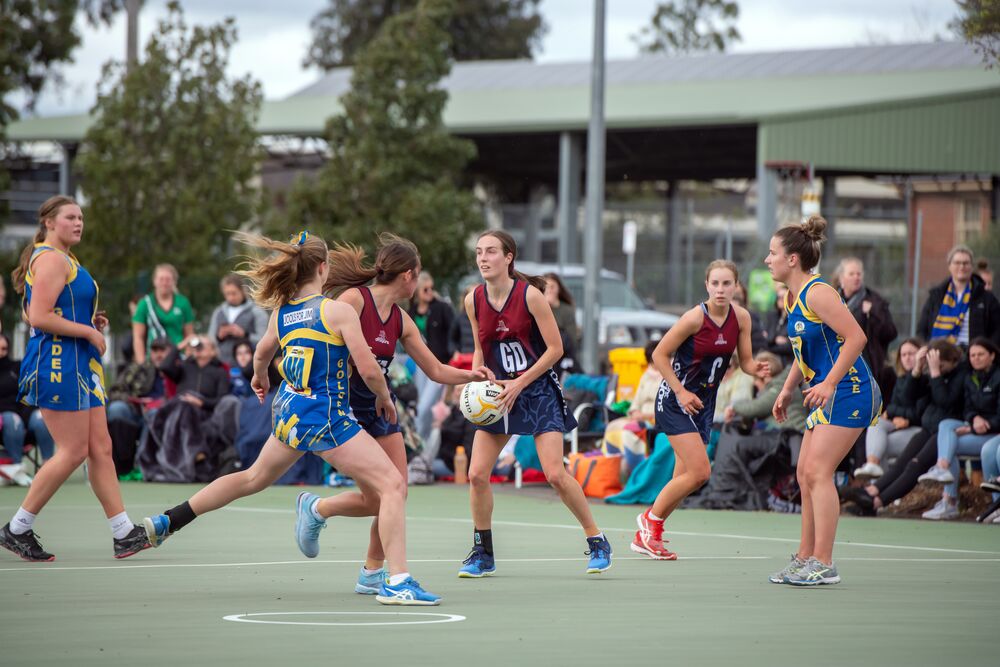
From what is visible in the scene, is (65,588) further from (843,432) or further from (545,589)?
(843,432)

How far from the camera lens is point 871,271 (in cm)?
2203

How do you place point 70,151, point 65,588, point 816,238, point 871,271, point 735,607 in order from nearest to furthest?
point 735,607, point 65,588, point 816,238, point 871,271, point 70,151

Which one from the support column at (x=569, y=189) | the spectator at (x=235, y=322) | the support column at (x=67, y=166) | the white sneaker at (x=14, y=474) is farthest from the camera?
the support column at (x=67, y=166)

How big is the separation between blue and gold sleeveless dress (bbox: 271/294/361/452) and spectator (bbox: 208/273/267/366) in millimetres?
9148

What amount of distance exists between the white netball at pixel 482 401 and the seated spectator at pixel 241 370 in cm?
775

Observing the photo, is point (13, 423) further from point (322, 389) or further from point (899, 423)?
point (322, 389)

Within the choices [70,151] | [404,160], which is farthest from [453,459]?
[70,151]

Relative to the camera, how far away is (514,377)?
8484 mm

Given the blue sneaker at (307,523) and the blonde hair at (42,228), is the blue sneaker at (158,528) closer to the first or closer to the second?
the blue sneaker at (307,523)

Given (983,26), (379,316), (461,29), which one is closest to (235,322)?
(983,26)

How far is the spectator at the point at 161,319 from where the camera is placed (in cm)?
1581

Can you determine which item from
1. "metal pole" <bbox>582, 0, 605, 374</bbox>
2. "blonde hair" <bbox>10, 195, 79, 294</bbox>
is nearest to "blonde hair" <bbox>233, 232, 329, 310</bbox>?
"blonde hair" <bbox>10, 195, 79, 294</bbox>

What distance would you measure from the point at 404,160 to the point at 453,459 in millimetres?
12070

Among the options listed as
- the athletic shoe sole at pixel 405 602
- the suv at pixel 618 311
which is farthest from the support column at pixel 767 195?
the athletic shoe sole at pixel 405 602
